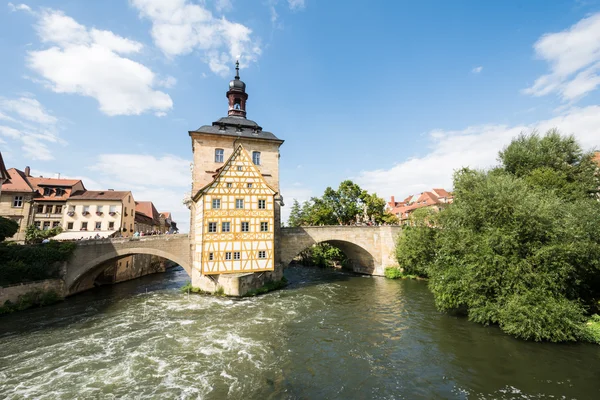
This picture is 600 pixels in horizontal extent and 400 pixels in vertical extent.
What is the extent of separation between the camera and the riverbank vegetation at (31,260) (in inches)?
657

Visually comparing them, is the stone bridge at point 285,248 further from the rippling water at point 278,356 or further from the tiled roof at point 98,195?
the tiled roof at point 98,195

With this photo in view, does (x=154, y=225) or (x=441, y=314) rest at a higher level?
(x=154, y=225)

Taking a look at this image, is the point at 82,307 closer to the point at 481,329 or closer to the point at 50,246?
the point at 50,246

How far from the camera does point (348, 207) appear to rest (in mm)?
38156

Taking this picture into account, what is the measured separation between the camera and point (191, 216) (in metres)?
22.3

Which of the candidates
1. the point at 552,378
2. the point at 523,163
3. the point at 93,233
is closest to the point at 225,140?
the point at 93,233

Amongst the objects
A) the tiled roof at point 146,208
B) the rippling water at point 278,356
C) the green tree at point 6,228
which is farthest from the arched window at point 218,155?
the tiled roof at point 146,208

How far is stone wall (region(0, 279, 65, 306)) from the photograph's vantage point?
1581 centimetres

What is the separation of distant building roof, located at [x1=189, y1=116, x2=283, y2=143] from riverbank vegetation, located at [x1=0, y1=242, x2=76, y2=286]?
12.8m

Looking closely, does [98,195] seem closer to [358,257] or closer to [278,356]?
[358,257]

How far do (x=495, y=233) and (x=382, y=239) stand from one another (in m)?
16.9

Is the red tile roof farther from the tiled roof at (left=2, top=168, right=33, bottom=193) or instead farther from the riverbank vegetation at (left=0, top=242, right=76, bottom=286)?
the riverbank vegetation at (left=0, top=242, right=76, bottom=286)

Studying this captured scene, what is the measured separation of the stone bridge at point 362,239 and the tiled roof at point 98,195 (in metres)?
18.9

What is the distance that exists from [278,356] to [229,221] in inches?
439
